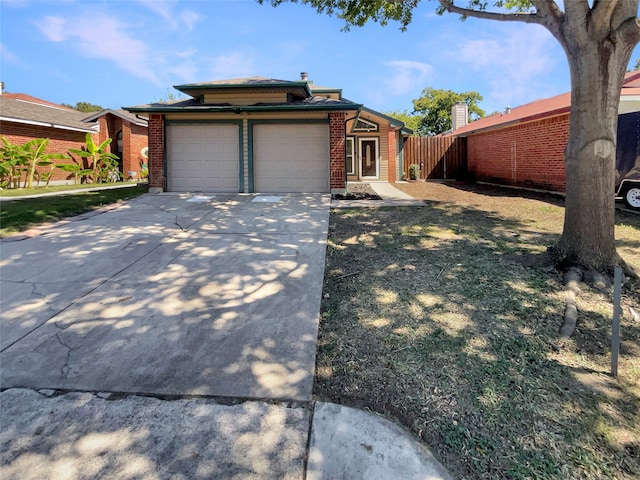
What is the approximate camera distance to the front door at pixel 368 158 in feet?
64.0

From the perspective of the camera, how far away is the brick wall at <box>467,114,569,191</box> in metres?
12.3

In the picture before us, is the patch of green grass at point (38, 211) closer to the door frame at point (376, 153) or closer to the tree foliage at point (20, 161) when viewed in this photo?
the tree foliage at point (20, 161)

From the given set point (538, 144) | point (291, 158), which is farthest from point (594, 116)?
point (538, 144)

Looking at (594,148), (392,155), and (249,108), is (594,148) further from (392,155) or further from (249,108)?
(392,155)

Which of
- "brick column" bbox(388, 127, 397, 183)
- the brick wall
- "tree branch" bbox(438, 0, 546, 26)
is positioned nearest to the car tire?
the brick wall

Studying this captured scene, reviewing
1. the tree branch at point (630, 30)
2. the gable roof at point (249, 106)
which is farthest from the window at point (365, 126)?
the tree branch at point (630, 30)

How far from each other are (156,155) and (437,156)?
1435 cm

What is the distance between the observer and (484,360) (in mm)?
2963

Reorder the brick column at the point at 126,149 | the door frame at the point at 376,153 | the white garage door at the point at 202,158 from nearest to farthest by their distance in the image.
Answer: the white garage door at the point at 202,158, the door frame at the point at 376,153, the brick column at the point at 126,149

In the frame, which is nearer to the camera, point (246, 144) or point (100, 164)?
point (246, 144)

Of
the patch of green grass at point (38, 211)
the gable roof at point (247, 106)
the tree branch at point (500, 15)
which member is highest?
the gable roof at point (247, 106)

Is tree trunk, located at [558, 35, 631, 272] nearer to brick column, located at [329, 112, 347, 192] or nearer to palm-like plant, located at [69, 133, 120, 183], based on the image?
brick column, located at [329, 112, 347, 192]

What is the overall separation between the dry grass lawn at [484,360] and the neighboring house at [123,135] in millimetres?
20553

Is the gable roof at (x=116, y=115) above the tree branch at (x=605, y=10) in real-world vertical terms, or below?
above
